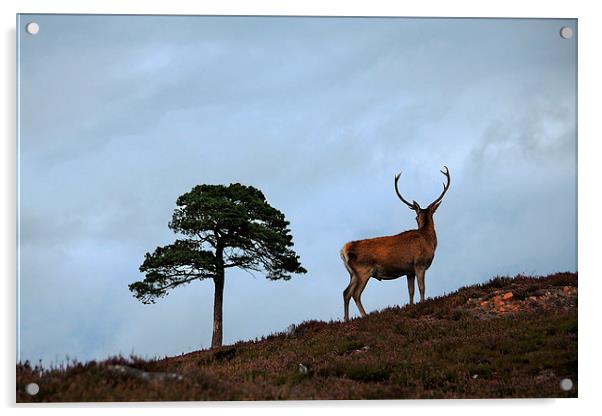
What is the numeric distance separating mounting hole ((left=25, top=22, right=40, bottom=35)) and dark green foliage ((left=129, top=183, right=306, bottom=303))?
3353 millimetres

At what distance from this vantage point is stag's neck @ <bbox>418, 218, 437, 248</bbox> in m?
16.3

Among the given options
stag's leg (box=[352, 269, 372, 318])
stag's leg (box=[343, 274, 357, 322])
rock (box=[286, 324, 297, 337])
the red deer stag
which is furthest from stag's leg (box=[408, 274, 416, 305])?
rock (box=[286, 324, 297, 337])

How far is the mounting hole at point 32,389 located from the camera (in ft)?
38.8

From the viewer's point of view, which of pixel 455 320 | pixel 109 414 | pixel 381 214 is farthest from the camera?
pixel 455 320

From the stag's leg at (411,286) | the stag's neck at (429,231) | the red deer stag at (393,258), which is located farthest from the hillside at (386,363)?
the stag's neck at (429,231)

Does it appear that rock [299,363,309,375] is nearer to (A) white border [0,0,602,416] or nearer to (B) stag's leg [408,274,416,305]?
(A) white border [0,0,602,416]

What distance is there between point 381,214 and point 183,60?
3.88 meters

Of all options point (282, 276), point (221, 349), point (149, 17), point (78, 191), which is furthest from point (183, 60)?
point (221, 349)

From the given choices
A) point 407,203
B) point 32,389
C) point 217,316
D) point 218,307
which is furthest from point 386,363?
point 32,389

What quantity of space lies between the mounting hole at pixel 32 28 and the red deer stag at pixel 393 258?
250 inches

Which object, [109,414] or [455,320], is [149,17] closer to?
[109,414]

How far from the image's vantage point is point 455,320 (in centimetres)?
1582

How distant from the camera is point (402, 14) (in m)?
13.0

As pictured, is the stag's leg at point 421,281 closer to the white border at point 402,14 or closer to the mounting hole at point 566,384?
the white border at point 402,14
